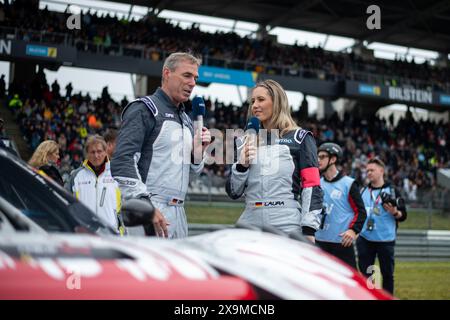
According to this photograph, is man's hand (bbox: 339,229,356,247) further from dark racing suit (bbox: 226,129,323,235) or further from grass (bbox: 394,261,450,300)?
dark racing suit (bbox: 226,129,323,235)

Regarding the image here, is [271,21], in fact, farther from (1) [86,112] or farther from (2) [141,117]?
(2) [141,117]

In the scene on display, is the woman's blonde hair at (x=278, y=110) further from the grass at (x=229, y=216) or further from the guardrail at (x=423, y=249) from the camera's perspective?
the grass at (x=229, y=216)

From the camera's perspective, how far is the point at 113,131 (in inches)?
245

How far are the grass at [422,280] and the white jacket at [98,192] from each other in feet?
13.0

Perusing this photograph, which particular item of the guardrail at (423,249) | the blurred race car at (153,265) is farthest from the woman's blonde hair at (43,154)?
the guardrail at (423,249)

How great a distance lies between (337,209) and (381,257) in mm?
896

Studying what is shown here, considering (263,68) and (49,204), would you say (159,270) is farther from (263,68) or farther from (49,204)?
(263,68)

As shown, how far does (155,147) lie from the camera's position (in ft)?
11.8

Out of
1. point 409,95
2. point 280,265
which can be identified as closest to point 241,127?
point 409,95

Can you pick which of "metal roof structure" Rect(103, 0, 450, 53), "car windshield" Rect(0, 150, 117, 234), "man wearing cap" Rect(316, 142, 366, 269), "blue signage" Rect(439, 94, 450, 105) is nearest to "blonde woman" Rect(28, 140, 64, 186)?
"man wearing cap" Rect(316, 142, 366, 269)

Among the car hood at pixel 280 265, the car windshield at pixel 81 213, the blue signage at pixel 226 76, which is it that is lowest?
the car hood at pixel 280 265

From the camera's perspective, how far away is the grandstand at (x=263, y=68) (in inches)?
753

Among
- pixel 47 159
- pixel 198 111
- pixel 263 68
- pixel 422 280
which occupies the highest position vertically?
pixel 263 68
